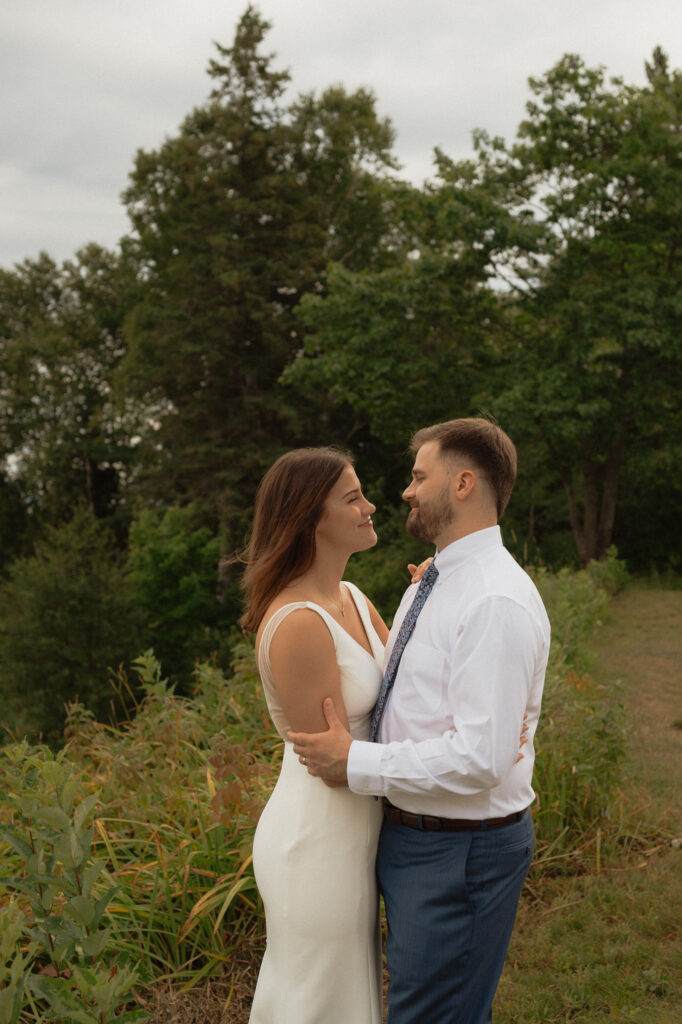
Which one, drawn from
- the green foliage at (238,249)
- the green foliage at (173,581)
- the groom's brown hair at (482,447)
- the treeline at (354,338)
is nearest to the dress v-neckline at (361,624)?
the groom's brown hair at (482,447)

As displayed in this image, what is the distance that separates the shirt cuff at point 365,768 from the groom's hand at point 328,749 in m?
0.04

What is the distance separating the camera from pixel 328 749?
2.23 meters

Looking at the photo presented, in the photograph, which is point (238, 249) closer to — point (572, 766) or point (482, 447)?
point (572, 766)

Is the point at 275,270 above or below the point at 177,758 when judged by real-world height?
above

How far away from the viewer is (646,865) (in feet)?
15.2

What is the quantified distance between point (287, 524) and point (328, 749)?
659 mm

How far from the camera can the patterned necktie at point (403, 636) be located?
2.37m

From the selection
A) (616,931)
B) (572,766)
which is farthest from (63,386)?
(616,931)

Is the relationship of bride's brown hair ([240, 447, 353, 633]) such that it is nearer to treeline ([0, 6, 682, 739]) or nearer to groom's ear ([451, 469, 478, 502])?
groom's ear ([451, 469, 478, 502])

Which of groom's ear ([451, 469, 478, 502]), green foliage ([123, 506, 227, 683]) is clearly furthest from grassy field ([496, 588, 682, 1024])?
green foliage ([123, 506, 227, 683])

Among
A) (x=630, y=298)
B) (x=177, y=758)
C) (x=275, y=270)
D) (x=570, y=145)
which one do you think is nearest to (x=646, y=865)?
(x=177, y=758)

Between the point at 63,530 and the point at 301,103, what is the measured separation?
15271 millimetres

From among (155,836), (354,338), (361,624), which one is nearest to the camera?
(361,624)

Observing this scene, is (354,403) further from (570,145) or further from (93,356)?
(93,356)
